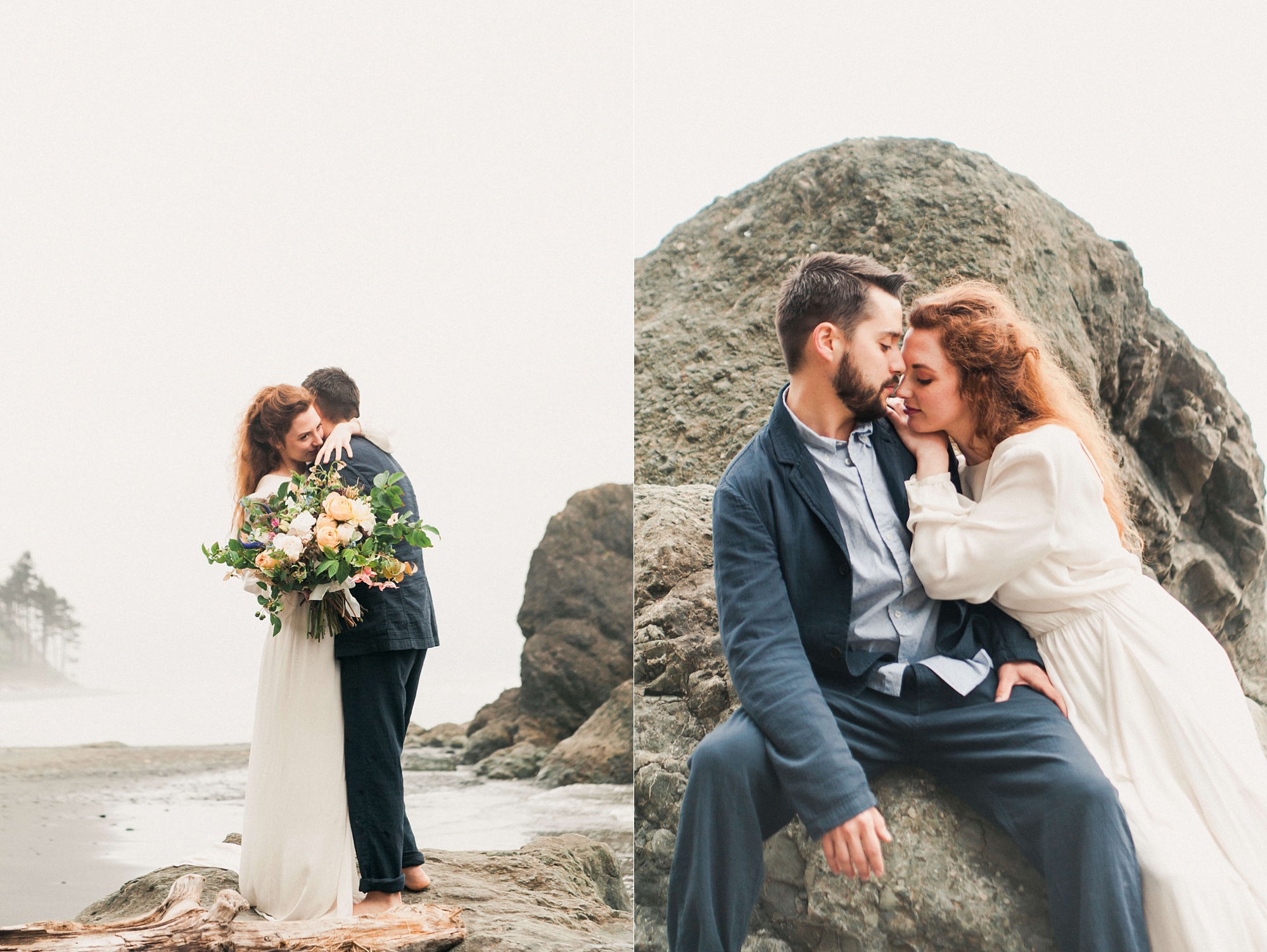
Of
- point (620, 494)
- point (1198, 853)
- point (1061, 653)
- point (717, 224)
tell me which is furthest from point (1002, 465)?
point (620, 494)

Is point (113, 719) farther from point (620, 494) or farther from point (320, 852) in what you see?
point (620, 494)

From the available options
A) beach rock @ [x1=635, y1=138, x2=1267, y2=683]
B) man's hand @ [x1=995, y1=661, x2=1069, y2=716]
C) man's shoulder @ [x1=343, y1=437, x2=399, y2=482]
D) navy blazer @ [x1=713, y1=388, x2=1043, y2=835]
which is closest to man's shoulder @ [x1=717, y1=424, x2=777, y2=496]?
navy blazer @ [x1=713, y1=388, x2=1043, y2=835]

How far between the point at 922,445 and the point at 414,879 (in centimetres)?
243

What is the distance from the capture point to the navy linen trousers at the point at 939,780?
7.02 feet

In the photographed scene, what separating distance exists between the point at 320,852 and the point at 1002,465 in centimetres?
245

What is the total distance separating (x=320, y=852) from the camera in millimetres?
2885

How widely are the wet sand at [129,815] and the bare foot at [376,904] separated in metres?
1.17

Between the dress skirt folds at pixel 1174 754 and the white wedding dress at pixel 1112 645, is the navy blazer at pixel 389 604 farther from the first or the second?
the dress skirt folds at pixel 1174 754

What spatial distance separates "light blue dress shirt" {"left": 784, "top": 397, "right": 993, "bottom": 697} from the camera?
2473 millimetres

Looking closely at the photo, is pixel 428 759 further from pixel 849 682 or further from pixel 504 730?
pixel 849 682

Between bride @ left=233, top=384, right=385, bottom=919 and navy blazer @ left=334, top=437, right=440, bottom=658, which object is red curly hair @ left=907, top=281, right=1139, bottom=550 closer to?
navy blazer @ left=334, top=437, right=440, bottom=658

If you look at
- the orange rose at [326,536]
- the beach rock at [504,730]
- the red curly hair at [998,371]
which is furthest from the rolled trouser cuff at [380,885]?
the red curly hair at [998,371]

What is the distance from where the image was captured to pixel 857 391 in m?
2.63

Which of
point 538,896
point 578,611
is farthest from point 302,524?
point 578,611
